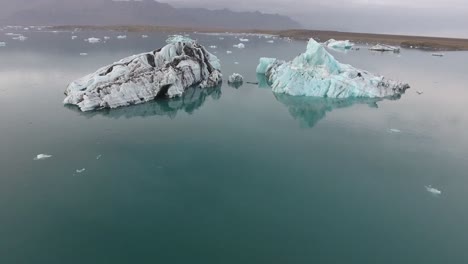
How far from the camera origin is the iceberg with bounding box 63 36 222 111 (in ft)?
80.2

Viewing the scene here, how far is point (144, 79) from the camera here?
86.4ft

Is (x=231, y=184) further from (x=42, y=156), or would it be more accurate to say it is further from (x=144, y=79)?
(x=144, y=79)

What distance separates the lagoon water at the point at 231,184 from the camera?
35.1ft

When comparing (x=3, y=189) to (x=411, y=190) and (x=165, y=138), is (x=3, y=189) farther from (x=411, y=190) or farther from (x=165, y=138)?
(x=411, y=190)

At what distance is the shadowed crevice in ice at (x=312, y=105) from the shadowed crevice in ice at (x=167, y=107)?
6.10m

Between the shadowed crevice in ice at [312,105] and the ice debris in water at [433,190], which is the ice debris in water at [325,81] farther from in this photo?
the ice debris in water at [433,190]

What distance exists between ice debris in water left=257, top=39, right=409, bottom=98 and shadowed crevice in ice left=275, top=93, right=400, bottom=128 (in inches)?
25.9

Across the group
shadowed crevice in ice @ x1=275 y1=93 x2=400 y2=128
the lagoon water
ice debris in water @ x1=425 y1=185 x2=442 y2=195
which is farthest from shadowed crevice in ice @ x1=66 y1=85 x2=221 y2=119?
ice debris in water @ x1=425 y1=185 x2=442 y2=195

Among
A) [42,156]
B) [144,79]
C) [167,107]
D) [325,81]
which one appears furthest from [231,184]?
[325,81]

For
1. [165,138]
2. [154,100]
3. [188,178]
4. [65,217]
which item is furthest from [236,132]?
[65,217]

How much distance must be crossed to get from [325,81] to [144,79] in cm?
1483

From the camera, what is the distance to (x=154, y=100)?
2691 cm

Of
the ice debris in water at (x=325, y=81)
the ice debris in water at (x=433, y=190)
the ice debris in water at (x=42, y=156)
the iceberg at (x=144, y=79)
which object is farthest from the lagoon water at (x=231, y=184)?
the ice debris in water at (x=325, y=81)

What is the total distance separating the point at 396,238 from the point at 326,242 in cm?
236
